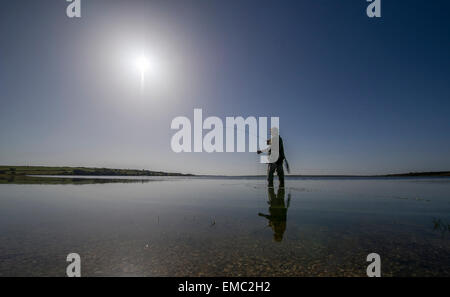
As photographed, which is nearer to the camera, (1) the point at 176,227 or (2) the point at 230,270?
(2) the point at 230,270

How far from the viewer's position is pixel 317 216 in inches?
345

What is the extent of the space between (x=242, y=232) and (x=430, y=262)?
170 inches

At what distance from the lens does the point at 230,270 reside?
4.07 m

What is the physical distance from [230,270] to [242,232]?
2.44 m

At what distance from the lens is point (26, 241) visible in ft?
17.9

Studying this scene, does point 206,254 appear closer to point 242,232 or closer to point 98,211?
point 242,232
